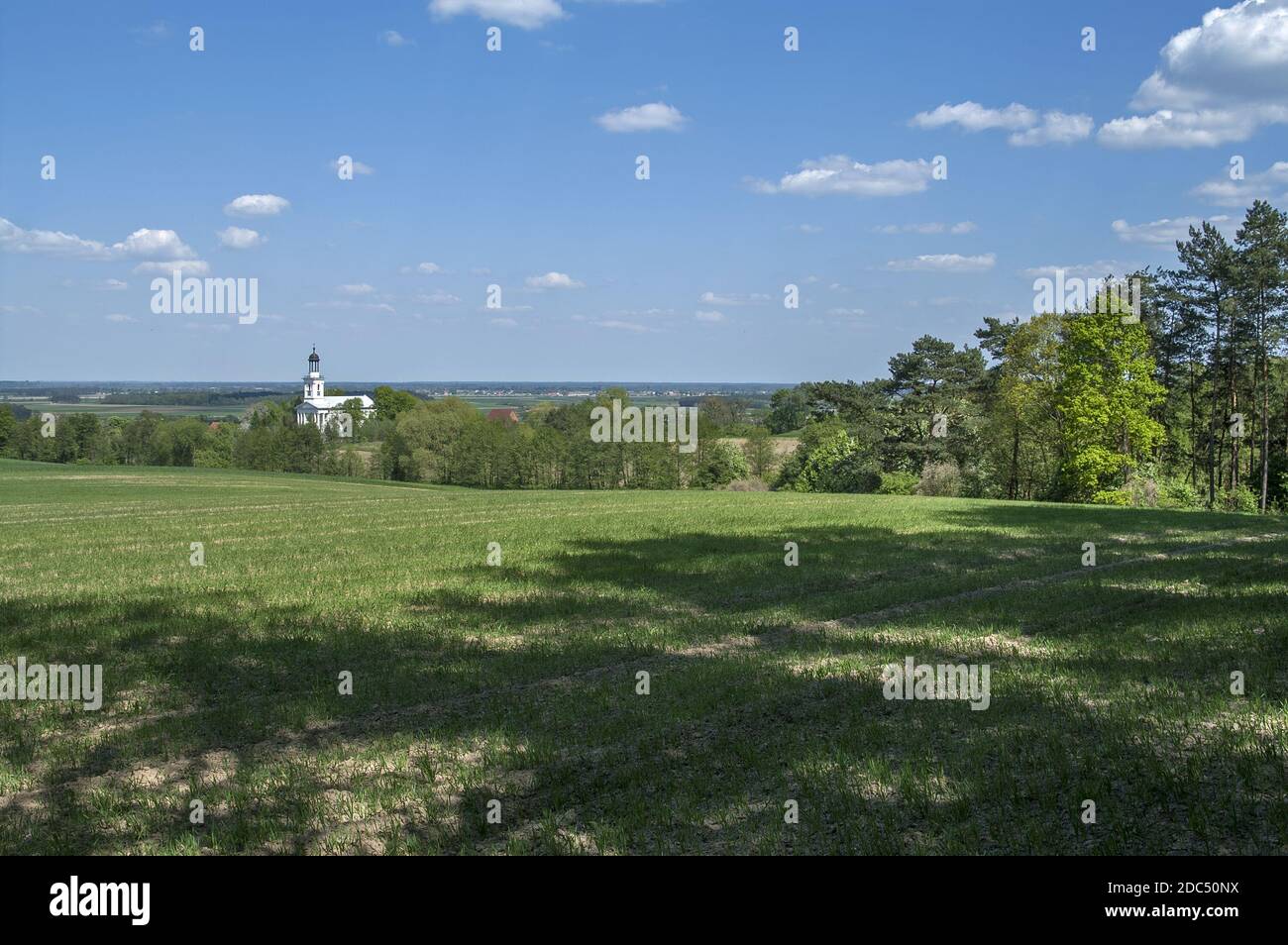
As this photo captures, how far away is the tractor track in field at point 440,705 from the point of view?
25.3ft

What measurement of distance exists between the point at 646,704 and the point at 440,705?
218 cm

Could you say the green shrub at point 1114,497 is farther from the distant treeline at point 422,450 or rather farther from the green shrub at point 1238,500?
the distant treeline at point 422,450

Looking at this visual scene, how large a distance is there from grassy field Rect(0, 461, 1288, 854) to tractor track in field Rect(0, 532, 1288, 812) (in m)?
0.06

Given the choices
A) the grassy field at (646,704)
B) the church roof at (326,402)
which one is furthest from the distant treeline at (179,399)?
the grassy field at (646,704)

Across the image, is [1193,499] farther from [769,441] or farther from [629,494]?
[769,441]

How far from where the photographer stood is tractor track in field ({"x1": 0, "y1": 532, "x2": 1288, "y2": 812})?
7724mm

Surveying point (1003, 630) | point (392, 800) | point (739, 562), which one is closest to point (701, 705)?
point (392, 800)

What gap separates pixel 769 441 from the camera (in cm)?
10219

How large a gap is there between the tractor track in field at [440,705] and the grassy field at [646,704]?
0.06 meters

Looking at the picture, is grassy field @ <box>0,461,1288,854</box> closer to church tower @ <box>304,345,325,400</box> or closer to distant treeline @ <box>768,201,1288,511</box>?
distant treeline @ <box>768,201,1288,511</box>

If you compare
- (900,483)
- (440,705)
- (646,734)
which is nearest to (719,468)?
(900,483)

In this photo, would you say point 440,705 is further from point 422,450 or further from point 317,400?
point 317,400

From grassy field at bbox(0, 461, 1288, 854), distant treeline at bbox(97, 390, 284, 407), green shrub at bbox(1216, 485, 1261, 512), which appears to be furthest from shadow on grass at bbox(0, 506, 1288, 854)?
distant treeline at bbox(97, 390, 284, 407)
